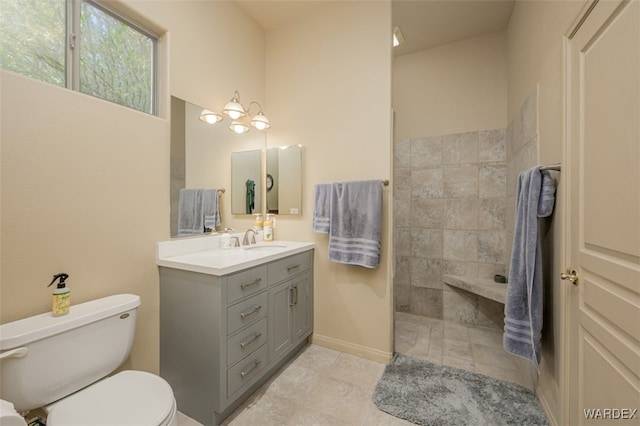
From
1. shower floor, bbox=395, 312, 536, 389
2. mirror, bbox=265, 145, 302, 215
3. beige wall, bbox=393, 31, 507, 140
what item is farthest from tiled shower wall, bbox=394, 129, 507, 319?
mirror, bbox=265, 145, 302, 215

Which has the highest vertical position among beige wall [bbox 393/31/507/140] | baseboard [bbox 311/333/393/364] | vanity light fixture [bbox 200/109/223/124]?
beige wall [bbox 393/31/507/140]

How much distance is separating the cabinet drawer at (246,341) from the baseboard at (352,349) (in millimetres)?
732

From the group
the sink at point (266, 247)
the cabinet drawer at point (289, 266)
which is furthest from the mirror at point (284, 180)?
the cabinet drawer at point (289, 266)

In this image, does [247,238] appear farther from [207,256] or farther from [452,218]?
[452,218]

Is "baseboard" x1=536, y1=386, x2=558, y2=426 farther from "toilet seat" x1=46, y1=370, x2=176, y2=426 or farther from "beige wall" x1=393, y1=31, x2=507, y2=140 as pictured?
"beige wall" x1=393, y1=31, x2=507, y2=140

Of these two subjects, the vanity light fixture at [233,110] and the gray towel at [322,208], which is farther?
the gray towel at [322,208]

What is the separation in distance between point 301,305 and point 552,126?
6.46 ft

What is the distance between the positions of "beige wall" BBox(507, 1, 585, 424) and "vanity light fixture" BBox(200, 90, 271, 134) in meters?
1.95

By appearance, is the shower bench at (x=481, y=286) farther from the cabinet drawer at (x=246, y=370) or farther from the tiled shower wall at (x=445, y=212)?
the cabinet drawer at (x=246, y=370)

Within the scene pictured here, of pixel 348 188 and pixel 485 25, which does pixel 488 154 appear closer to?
pixel 485 25

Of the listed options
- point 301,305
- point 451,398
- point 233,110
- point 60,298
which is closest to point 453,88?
point 233,110

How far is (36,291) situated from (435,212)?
10.00 ft

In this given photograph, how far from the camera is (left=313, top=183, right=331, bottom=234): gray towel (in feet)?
6.91

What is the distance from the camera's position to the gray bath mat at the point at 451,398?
1428 mm
